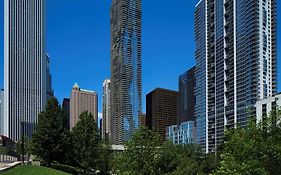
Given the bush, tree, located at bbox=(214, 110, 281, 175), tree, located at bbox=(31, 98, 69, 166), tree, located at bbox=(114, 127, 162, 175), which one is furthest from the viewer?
the bush

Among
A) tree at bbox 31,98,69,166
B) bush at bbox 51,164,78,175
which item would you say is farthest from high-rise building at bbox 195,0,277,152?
tree at bbox 31,98,69,166

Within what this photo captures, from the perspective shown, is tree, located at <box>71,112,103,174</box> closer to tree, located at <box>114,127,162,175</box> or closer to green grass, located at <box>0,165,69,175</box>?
green grass, located at <box>0,165,69,175</box>

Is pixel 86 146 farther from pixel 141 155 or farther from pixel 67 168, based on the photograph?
pixel 141 155

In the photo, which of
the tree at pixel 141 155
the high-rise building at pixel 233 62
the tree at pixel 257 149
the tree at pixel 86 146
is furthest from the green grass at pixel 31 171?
the high-rise building at pixel 233 62

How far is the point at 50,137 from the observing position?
42.1 meters

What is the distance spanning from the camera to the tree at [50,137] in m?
41.8

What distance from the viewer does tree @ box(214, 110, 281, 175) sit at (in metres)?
14.8

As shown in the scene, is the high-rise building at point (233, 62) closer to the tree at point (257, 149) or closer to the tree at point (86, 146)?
the tree at point (86, 146)

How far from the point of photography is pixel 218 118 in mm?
132125

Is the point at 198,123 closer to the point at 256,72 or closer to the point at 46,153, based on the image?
the point at 256,72

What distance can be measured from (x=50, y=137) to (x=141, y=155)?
1461cm

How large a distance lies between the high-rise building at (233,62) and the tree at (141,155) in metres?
85.7

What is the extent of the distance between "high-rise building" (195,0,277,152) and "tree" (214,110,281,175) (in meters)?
100

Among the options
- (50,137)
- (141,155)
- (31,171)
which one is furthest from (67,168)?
(141,155)
